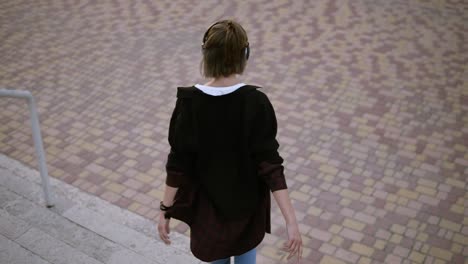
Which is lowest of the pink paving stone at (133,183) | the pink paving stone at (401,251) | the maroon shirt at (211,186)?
the pink paving stone at (133,183)

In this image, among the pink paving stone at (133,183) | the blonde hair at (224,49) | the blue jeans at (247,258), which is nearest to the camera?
the blonde hair at (224,49)

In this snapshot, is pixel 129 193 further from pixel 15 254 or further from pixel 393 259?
pixel 393 259

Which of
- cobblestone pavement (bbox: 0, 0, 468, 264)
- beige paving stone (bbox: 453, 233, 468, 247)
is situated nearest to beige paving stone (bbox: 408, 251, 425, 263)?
cobblestone pavement (bbox: 0, 0, 468, 264)

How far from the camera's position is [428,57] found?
700cm

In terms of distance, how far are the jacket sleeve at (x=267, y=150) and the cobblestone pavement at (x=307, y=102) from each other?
5.69ft

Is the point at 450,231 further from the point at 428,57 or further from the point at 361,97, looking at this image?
the point at 428,57

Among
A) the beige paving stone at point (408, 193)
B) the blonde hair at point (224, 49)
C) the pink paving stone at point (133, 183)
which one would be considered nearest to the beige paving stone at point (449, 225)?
the beige paving stone at point (408, 193)

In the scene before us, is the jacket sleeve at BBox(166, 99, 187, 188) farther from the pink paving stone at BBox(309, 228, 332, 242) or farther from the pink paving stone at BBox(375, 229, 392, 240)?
the pink paving stone at BBox(375, 229, 392, 240)

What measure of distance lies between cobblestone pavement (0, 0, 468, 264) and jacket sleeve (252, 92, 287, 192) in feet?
5.69

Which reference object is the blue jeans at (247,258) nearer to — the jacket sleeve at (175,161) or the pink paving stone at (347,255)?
the jacket sleeve at (175,161)

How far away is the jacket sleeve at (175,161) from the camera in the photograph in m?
2.45

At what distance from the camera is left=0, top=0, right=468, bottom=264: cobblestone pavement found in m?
4.50

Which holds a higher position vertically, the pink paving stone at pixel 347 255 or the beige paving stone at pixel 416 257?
the beige paving stone at pixel 416 257

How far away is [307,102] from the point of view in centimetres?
607
